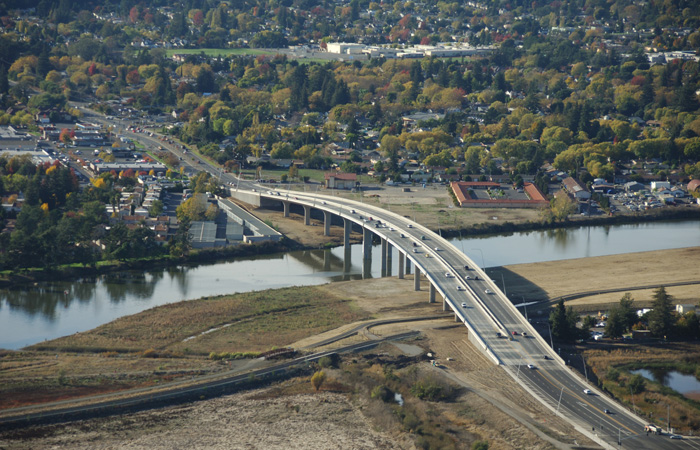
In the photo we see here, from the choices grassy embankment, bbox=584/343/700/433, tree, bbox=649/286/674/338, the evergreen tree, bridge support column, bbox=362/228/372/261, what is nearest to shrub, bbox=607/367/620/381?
grassy embankment, bbox=584/343/700/433

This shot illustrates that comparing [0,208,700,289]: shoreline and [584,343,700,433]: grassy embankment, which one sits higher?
[0,208,700,289]: shoreline

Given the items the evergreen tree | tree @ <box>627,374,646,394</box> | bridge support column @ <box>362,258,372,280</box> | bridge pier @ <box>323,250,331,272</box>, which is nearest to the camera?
tree @ <box>627,374,646,394</box>

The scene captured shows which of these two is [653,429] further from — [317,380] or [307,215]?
[307,215]

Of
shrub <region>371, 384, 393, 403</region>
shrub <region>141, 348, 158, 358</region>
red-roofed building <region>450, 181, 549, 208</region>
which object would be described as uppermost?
red-roofed building <region>450, 181, 549, 208</region>

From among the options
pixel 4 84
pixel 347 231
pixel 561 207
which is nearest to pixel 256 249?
pixel 347 231

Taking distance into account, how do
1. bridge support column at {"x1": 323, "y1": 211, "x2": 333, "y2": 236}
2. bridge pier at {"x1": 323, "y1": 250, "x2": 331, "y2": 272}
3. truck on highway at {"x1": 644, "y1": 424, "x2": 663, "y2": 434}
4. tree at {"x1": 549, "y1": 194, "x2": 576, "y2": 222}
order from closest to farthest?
truck on highway at {"x1": 644, "y1": 424, "x2": 663, "y2": 434}, bridge pier at {"x1": 323, "y1": 250, "x2": 331, "y2": 272}, bridge support column at {"x1": 323, "y1": 211, "x2": 333, "y2": 236}, tree at {"x1": 549, "y1": 194, "x2": 576, "y2": 222}

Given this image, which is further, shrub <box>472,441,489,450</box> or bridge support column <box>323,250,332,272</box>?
bridge support column <box>323,250,332,272</box>

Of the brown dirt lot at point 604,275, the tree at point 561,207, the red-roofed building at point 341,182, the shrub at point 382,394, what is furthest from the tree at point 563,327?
the red-roofed building at point 341,182

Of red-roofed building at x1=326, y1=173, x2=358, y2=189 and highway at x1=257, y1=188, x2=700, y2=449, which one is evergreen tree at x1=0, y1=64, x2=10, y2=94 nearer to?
red-roofed building at x1=326, y1=173, x2=358, y2=189
